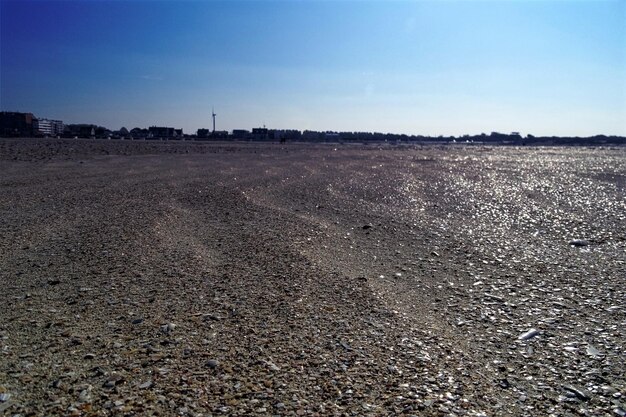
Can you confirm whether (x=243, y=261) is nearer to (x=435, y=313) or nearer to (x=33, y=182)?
(x=435, y=313)

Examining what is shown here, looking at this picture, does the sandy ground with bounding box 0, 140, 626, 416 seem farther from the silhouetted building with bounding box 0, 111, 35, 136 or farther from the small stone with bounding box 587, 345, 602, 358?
the silhouetted building with bounding box 0, 111, 35, 136

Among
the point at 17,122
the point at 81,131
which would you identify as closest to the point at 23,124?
the point at 17,122

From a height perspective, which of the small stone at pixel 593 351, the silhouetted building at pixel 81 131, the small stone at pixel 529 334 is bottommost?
the small stone at pixel 593 351

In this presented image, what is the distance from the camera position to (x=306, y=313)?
14.0 ft

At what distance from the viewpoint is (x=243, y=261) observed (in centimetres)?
594

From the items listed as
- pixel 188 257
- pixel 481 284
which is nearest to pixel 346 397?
pixel 481 284

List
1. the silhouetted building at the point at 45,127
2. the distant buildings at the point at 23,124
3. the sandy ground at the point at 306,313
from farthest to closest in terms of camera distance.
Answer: the silhouetted building at the point at 45,127 < the distant buildings at the point at 23,124 < the sandy ground at the point at 306,313

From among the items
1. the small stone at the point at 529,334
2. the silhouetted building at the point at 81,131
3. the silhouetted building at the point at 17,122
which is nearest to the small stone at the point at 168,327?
the small stone at the point at 529,334

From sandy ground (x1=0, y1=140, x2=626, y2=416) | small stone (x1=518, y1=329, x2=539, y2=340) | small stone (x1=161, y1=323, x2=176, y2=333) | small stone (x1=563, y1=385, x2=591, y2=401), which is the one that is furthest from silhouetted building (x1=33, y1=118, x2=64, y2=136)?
small stone (x1=563, y1=385, x2=591, y2=401)

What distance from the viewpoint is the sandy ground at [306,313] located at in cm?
296

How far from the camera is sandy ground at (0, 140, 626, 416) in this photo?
2.96 meters

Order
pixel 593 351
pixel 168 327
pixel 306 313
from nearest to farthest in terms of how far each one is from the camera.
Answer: pixel 593 351
pixel 168 327
pixel 306 313

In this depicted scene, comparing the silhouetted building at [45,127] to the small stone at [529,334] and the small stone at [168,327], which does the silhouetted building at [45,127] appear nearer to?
the small stone at [168,327]

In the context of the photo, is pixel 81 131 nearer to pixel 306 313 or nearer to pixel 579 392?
pixel 306 313
